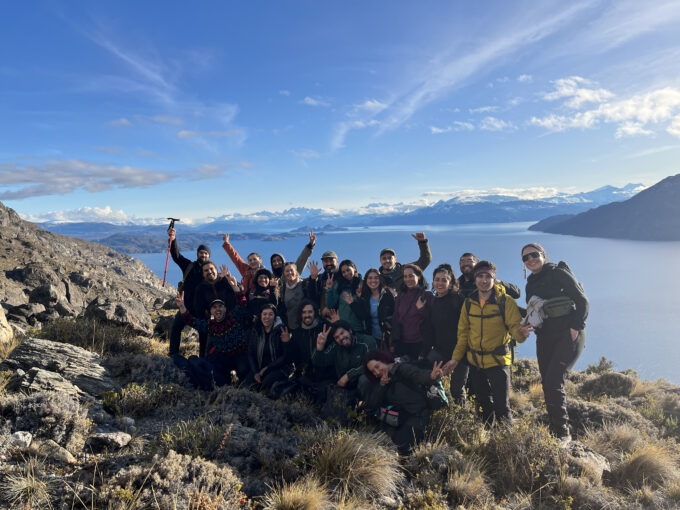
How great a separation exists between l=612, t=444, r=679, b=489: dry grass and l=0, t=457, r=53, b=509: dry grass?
682 centimetres

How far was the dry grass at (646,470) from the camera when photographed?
4.66 metres

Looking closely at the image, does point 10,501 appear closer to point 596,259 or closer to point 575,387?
point 575,387

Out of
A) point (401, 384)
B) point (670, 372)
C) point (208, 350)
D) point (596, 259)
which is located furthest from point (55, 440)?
point (596, 259)

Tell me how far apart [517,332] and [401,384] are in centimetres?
193

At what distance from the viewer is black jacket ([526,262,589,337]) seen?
16.8 feet

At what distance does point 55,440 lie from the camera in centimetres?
381

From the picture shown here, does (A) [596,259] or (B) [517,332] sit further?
(A) [596,259]

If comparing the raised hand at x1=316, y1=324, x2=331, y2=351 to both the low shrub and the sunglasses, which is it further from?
the sunglasses

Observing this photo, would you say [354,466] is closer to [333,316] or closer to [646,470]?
[333,316]

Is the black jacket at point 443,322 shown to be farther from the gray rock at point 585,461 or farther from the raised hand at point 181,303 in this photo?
the raised hand at point 181,303

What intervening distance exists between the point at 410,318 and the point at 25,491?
5114mm

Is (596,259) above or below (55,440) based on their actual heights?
below

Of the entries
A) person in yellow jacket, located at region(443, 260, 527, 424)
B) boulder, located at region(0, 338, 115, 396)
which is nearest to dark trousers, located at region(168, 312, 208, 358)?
boulder, located at region(0, 338, 115, 396)

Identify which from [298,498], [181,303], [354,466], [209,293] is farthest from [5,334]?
[354,466]
